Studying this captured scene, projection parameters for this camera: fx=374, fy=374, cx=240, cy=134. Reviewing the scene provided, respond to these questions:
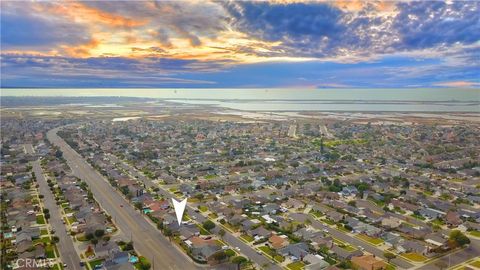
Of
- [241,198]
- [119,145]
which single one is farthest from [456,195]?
[119,145]

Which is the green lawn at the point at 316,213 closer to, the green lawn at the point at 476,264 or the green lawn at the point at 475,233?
the green lawn at the point at 475,233

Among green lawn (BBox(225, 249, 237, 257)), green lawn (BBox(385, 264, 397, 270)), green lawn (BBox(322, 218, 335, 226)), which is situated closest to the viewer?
green lawn (BBox(385, 264, 397, 270))

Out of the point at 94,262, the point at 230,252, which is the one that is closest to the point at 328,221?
the point at 230,252

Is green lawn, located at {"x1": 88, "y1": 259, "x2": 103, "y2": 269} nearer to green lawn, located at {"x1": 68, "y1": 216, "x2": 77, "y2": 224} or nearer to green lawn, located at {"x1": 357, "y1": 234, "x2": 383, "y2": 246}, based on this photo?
green lawn, located at {"x1": 68, "y1": 216, "x2": 77, "y2": 224}

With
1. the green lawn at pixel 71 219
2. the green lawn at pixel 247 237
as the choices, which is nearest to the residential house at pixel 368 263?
the green lawn at pixel 247 237

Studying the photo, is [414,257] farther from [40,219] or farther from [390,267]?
[40,219]

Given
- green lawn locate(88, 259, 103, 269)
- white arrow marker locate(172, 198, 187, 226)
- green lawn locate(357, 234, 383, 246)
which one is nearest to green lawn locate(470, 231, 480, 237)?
green lawn locate(357, 234, 383, 246)
